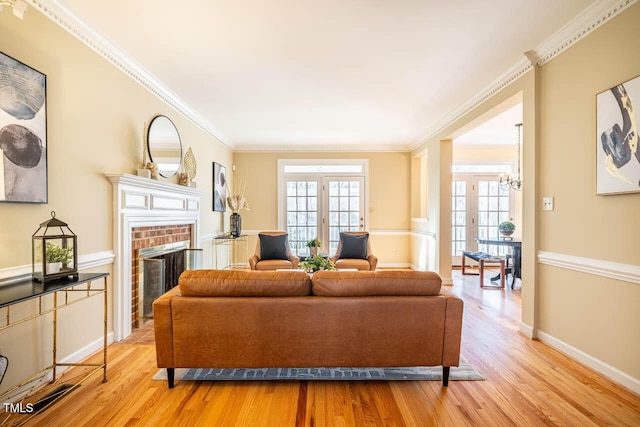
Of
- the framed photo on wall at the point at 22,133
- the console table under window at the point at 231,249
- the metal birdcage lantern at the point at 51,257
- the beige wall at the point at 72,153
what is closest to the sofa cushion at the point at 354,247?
the console table under window at the point at 231,249

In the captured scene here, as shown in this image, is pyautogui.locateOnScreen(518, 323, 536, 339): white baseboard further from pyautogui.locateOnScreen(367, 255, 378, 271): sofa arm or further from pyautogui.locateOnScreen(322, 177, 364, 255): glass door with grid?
pyautogui.locateOnScreen(322, 177, 364, 255): glass door with grid

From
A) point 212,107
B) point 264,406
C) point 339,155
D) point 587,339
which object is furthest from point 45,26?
point 339,155

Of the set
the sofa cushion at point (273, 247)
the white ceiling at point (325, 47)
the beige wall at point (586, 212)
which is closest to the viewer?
the beige wall at point (586, 212)

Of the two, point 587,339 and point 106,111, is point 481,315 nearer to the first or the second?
point 587,339

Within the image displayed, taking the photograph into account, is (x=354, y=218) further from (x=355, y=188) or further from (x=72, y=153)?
(x=72, y=153)

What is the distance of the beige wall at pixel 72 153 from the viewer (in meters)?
2.04

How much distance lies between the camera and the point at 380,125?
5.40 m

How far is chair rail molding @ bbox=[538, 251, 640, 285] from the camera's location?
2201 mm

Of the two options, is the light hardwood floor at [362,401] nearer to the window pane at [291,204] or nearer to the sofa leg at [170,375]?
the sofa leg at [170,375]

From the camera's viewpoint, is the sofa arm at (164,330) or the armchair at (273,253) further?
the armchair at (273,253)

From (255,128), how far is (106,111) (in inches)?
116

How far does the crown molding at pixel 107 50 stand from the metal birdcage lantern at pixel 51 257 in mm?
1447

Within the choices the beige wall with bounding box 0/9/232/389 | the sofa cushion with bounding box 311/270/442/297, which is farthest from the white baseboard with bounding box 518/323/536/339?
the beige wall with bounding box 0/9/232/389

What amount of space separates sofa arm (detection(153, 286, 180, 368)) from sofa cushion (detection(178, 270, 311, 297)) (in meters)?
0.14
